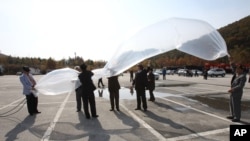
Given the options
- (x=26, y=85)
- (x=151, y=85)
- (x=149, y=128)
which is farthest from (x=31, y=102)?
(x=151, y=85)

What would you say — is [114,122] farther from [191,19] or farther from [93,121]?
[191,19]

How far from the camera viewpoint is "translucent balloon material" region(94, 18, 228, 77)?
8172mm

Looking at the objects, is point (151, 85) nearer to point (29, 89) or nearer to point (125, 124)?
point (125, 124)

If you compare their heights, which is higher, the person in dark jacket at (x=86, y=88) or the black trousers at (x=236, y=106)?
the person in dark jacket at (x=86, y=88)

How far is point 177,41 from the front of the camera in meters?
8.17

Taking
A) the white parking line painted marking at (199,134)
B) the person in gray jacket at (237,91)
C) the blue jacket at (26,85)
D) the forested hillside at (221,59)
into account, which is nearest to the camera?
the white parking line painted marking at (199,134)

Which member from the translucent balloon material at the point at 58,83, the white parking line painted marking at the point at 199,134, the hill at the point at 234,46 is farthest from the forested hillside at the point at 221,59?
the white parking line painted marking at the point at 199,134

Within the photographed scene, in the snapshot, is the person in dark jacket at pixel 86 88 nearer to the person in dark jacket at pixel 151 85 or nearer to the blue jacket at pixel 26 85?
the blue jacket at pixel 26 85

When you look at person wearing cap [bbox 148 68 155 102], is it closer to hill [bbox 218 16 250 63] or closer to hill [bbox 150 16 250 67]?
hill [bbox 150 16 250 67]

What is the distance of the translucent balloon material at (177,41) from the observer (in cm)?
817

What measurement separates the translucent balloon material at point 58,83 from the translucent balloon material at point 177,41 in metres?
2.61

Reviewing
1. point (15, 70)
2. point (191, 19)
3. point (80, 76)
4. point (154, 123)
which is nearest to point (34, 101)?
point (80, 76)

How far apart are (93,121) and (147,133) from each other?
2.50 m

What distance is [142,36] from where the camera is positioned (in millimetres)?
8672
